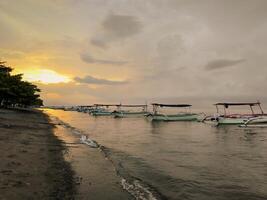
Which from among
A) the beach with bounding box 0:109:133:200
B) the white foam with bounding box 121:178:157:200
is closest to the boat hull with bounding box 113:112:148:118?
the beach with bounding box 0:109:133:200

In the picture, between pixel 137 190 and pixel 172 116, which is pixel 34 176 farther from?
pixel 172 116

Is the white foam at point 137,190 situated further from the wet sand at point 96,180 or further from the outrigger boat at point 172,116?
the outrigger boat at point 172,116

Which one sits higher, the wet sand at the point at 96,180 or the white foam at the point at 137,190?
the wet sand at the point at 96,180

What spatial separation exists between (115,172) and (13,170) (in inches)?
202

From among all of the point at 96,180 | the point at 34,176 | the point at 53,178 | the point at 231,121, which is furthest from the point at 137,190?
the point at 231,121

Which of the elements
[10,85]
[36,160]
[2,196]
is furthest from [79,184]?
[10,85]

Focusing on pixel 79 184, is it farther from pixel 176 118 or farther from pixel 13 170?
pixel 176 118

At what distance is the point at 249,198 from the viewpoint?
11852 millimetres

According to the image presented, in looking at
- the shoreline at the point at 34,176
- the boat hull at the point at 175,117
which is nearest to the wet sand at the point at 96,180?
the shoreline at the point at 34,176

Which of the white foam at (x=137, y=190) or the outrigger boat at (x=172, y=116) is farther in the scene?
the outrigger boat at (x=172, y=116)

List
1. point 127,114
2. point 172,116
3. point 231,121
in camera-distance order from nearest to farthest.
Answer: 1. point 231,121
2. point 172,116
3. point 127,114

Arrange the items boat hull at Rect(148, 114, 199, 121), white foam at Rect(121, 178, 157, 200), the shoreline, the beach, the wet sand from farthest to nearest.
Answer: boat hull at Rect(148, 114, 199, 121) < white foam at Rect(121, 178, 157, 200) < the wet sand < the beach < the shoreline

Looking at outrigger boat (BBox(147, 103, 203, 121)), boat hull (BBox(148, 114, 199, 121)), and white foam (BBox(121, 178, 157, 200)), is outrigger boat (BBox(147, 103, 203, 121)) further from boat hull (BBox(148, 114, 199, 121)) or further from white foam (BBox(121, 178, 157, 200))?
white foam (BBox(121, 178, 157, 200))

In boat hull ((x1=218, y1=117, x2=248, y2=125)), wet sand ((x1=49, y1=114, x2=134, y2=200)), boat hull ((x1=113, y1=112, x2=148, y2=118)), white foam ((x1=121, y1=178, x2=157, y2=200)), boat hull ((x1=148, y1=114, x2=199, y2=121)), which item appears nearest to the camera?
wet sand ((x1=49, y1=114, x2=134, y2=200))
